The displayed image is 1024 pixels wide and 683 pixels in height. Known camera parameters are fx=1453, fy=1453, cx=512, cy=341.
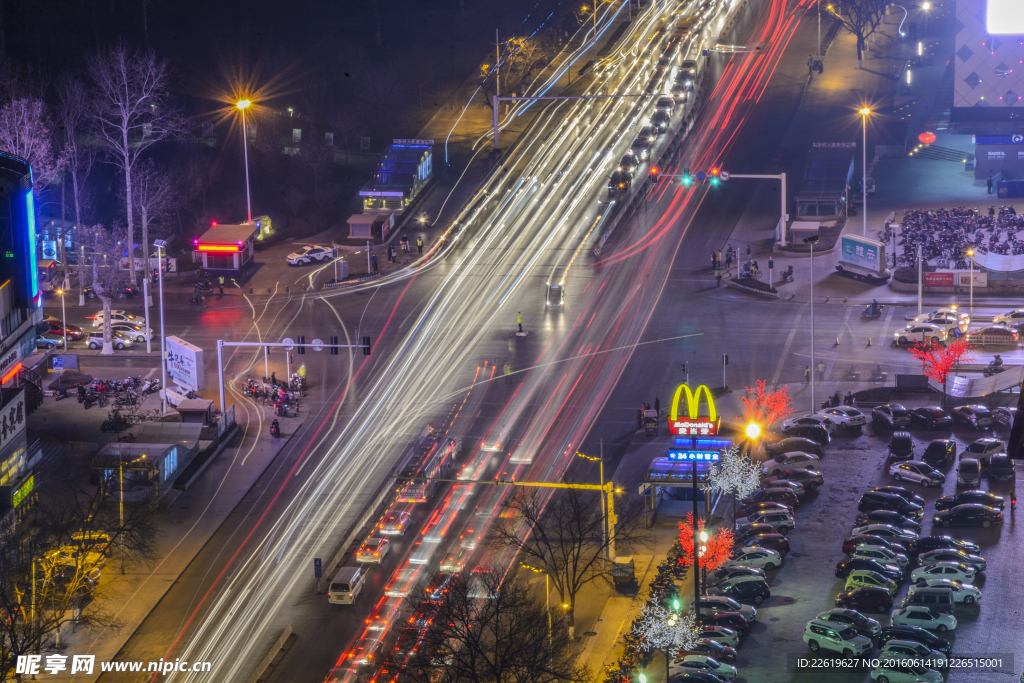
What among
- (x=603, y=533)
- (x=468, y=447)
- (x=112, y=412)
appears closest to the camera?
(x=603, y=533)

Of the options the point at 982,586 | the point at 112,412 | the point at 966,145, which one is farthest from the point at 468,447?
the point at 966,145

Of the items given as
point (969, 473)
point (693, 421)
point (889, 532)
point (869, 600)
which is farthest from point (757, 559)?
point (969, 473)

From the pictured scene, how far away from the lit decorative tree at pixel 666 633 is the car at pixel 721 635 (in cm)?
46

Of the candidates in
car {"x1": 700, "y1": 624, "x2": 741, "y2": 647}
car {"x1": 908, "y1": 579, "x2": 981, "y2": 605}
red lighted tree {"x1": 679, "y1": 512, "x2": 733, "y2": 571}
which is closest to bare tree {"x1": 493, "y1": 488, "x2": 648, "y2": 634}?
red lighted tree {"x1": 679, "y1": 512, "x2": 733, "y2": 571}

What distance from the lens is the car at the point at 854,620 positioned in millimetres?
51406

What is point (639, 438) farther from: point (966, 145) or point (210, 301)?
point (966, 145)

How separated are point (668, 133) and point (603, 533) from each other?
5771cm

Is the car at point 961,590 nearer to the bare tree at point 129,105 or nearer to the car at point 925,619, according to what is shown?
the car at point 925,619

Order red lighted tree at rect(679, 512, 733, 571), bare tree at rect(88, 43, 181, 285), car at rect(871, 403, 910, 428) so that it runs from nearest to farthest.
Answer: red lighted tree at rect(679, 512, 733, 571) < car at rect(871, 403, 910, 428) < bare tree at rect(88, 43, 181, 285)

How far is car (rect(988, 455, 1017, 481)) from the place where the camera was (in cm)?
6450

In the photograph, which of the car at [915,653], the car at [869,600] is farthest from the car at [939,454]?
the car at [915,653]

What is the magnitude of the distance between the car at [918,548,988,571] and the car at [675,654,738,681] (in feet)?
36.1

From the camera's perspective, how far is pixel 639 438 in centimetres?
7106

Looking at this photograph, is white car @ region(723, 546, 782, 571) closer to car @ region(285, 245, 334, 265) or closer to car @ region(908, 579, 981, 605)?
car @ region(908, 579, 981, 605)
